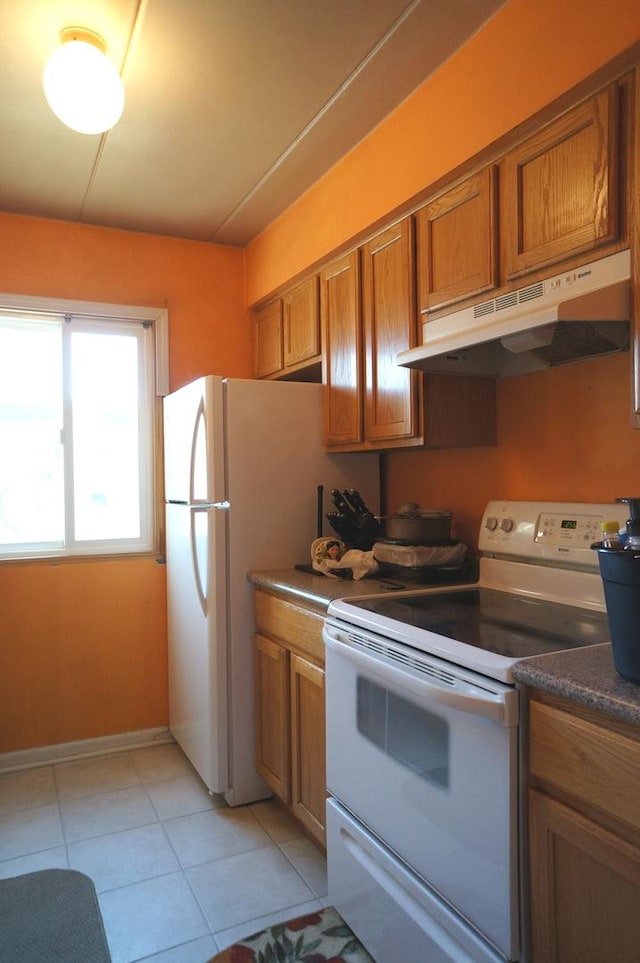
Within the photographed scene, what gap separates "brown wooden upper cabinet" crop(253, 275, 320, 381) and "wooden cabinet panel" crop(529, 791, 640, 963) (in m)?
1.96

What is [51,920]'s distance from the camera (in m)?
1.83

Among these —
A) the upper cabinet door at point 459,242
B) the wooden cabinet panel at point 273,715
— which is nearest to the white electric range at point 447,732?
the wooden cabinet panel at point 273,715

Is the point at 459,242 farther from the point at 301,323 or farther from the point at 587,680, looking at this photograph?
the point at 587,680

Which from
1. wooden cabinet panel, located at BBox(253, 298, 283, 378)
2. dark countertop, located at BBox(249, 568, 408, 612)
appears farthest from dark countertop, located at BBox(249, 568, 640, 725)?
wooden cabinet panel, located at BBox(253, 298, 283, 378)

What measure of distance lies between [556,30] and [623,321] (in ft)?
2.30

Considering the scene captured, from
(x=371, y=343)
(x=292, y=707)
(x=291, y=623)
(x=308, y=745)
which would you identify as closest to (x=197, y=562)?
(x=291, y=623)

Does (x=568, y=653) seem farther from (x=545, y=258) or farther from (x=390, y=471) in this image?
(x=390, y=471)

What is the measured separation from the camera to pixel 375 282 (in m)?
2.24

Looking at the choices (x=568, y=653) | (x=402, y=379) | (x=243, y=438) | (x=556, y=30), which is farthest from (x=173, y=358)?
(x=568, y=653)

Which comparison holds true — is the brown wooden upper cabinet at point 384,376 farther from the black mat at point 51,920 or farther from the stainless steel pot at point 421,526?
the black mat at point 51,920

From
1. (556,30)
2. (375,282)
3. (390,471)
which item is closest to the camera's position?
(556,30)

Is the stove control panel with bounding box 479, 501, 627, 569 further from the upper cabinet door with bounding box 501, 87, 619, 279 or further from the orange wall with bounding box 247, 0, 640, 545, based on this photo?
the upper cabinet door with bounding box 501, 87, 619, 279

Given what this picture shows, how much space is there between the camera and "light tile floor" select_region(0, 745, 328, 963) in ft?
5.94

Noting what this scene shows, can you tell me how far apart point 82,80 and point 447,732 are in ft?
6.21
